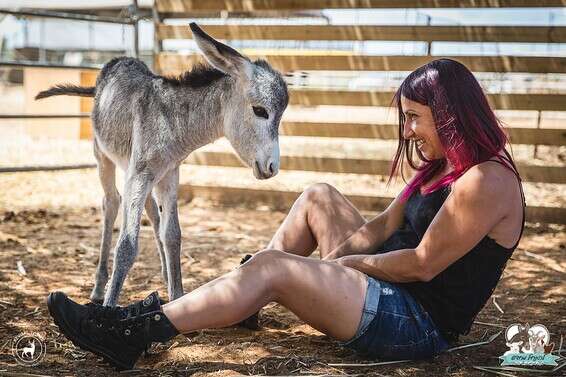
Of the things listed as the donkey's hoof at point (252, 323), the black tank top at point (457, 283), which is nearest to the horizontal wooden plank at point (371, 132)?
the donkey's hoof at point (252, 323)

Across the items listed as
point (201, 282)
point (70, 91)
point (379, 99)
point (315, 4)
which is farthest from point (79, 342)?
point (315, 4)

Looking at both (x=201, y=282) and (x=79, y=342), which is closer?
(x=79, y=342)

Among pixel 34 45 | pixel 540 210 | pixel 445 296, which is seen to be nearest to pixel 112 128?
pixel 445 296

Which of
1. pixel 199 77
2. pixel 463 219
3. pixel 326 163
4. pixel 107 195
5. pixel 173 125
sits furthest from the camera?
pixel 326 163

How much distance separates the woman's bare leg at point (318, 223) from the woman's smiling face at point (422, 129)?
0.74 m

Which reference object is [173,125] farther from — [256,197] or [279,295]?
[256,197]

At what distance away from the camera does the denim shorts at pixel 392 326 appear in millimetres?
2686

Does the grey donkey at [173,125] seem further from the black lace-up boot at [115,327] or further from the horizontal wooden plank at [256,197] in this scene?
the horizontal wooden plank at [256,197]

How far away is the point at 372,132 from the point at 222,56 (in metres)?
3.88

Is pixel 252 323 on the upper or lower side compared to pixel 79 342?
lower

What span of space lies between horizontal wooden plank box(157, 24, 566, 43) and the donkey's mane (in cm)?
377

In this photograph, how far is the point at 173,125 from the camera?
3676mm

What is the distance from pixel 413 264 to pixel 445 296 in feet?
0.79

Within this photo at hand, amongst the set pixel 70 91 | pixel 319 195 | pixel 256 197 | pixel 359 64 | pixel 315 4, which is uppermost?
pixel 315 4
